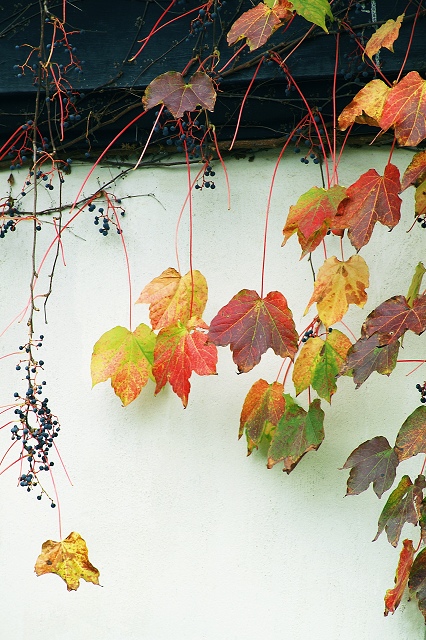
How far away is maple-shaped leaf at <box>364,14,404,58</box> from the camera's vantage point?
1.98m

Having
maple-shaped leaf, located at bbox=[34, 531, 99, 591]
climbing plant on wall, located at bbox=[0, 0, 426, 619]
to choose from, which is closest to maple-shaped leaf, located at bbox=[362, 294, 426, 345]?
climbing plant on wall, located at bbox=[0, 0, 426, 619]

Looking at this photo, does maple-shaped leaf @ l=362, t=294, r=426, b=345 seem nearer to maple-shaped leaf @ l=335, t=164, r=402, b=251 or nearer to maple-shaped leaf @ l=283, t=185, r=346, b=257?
maple-shaped leaf @ l=335, t=164, r=402, b=251

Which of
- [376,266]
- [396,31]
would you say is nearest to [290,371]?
[376,266]

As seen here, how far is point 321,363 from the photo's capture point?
2.04 meters

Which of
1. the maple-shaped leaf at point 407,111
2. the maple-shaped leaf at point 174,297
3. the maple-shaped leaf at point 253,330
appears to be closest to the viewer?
the maple-shaped leaf at point 407,111

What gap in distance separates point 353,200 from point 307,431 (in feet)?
1.96

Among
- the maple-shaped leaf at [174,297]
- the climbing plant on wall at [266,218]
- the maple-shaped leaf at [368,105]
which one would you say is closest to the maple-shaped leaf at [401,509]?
the climbing plant on wall at [266,218]

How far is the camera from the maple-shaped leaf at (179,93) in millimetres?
1873

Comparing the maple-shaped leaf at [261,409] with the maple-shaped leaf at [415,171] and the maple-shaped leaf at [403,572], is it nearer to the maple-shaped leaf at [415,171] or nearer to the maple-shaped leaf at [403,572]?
the maple-shaped leaf at [403,572]

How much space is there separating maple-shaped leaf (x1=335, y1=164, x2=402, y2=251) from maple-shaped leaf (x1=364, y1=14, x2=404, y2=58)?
379 millimetres

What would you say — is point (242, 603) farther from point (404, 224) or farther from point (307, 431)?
point (404, 224)

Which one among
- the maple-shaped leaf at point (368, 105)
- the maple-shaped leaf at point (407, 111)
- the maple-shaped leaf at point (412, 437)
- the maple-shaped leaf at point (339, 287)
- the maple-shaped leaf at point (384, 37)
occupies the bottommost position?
the maple-shaped leaf at point (412, 437)

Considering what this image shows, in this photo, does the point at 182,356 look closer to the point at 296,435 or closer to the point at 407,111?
the point at 296,435

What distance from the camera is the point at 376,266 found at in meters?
2.24
